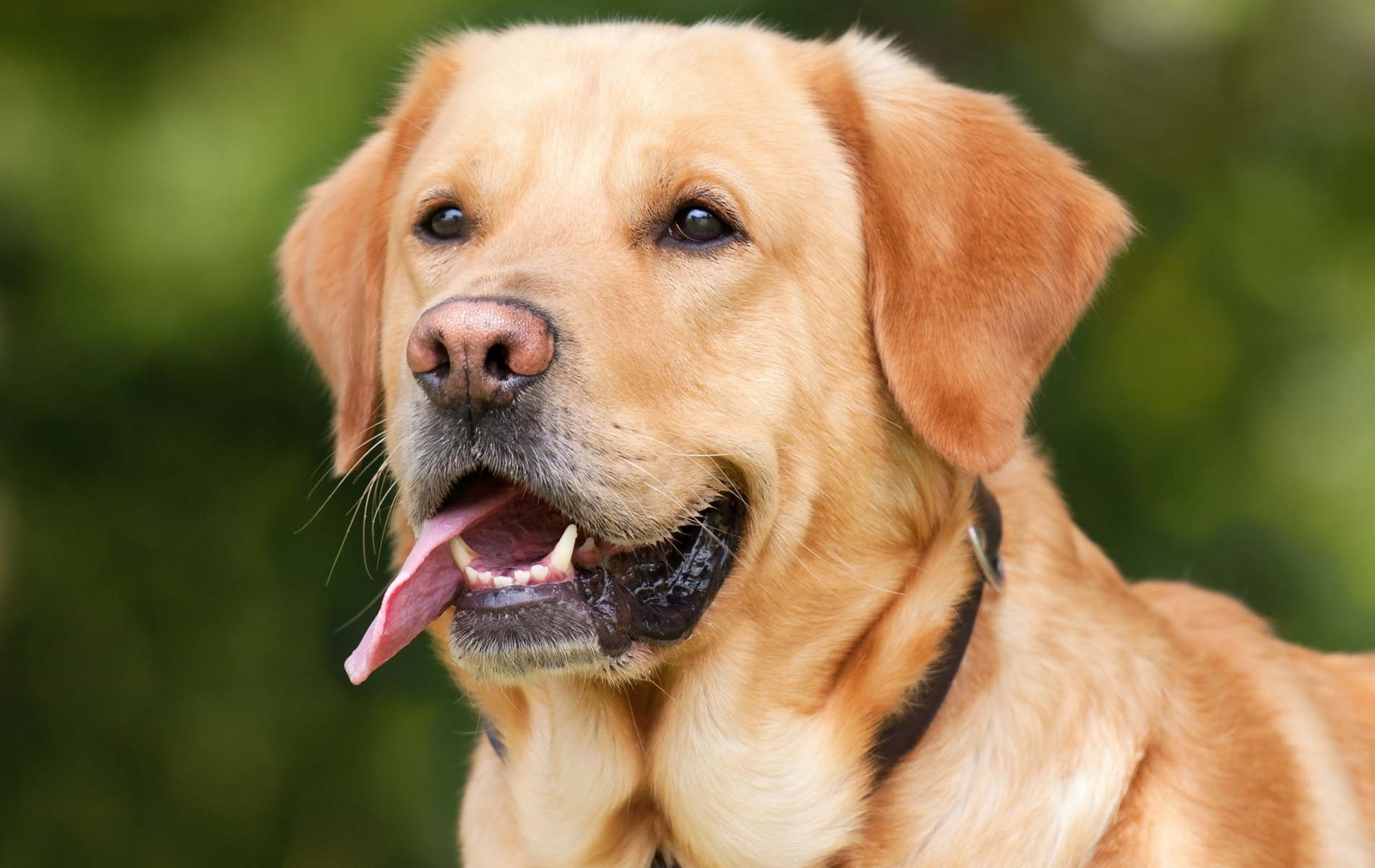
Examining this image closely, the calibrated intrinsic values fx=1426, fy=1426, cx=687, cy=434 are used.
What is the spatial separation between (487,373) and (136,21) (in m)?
2.91

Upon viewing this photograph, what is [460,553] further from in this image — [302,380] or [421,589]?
[302,380]

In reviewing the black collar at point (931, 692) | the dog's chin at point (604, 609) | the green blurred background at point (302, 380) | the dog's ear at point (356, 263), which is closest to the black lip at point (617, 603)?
the dog's chin at point (604, 609)

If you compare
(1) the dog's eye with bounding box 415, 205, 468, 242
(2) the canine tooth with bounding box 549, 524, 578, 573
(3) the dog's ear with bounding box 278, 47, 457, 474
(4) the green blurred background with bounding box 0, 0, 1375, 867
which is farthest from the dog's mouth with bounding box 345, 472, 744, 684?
(4) the green blurred background with bounding box 0, 0, 1375, 867

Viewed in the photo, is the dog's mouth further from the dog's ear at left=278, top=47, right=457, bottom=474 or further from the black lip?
the dog's ear at left=278, top=47, right=457, bottom=474

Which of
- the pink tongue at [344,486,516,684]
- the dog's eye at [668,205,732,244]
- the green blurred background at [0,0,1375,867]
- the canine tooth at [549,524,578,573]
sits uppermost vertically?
the dog's eye at [668,205,732,244]

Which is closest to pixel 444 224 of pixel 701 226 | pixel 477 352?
pixel 701 226

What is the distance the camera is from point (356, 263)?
10.3 ft

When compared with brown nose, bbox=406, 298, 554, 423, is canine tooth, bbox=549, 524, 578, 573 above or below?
below

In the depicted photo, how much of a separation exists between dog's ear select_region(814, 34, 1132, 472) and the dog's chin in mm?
437

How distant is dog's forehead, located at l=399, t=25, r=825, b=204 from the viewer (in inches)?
103

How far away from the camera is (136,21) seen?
4.49 meters

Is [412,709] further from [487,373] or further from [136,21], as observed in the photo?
[487,373]

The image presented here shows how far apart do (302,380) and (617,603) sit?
101 inches

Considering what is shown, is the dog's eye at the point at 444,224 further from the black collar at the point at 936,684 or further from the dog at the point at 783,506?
the black collar at the point at 936,684
